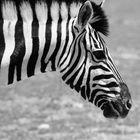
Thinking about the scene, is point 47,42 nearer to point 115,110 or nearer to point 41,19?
point 41,19

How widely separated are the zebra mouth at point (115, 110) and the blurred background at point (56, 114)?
1920 mm

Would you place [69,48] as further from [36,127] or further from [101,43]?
[36,127]

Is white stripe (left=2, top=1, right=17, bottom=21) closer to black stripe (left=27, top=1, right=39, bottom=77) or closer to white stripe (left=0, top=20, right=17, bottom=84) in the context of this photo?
white stripe (left=0, top=20, right=17, bottom=84)

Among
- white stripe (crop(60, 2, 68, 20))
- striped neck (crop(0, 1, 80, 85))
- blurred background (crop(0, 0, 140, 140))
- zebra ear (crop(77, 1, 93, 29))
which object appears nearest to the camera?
zebra ear (crop(77, 1, 93, 29))

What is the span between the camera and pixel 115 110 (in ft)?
19.9

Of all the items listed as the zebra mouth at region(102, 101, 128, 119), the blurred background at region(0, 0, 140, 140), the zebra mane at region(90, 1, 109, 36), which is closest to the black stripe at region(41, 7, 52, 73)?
the zebra mane at region(90, 1, 109, 36)

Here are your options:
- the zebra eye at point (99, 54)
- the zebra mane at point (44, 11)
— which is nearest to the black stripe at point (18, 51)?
the zebra mane at point (44, 11)

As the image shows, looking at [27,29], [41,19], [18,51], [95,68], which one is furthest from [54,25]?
[95,68]

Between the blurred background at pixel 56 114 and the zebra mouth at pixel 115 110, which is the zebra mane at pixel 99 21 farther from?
the blurred background at pixel 56 114

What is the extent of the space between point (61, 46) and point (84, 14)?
349mm

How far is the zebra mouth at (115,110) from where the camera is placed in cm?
605

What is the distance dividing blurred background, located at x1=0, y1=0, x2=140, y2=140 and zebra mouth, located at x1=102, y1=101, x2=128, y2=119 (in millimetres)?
1920

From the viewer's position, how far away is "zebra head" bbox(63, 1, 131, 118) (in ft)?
19.6

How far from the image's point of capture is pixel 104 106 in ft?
20.2
